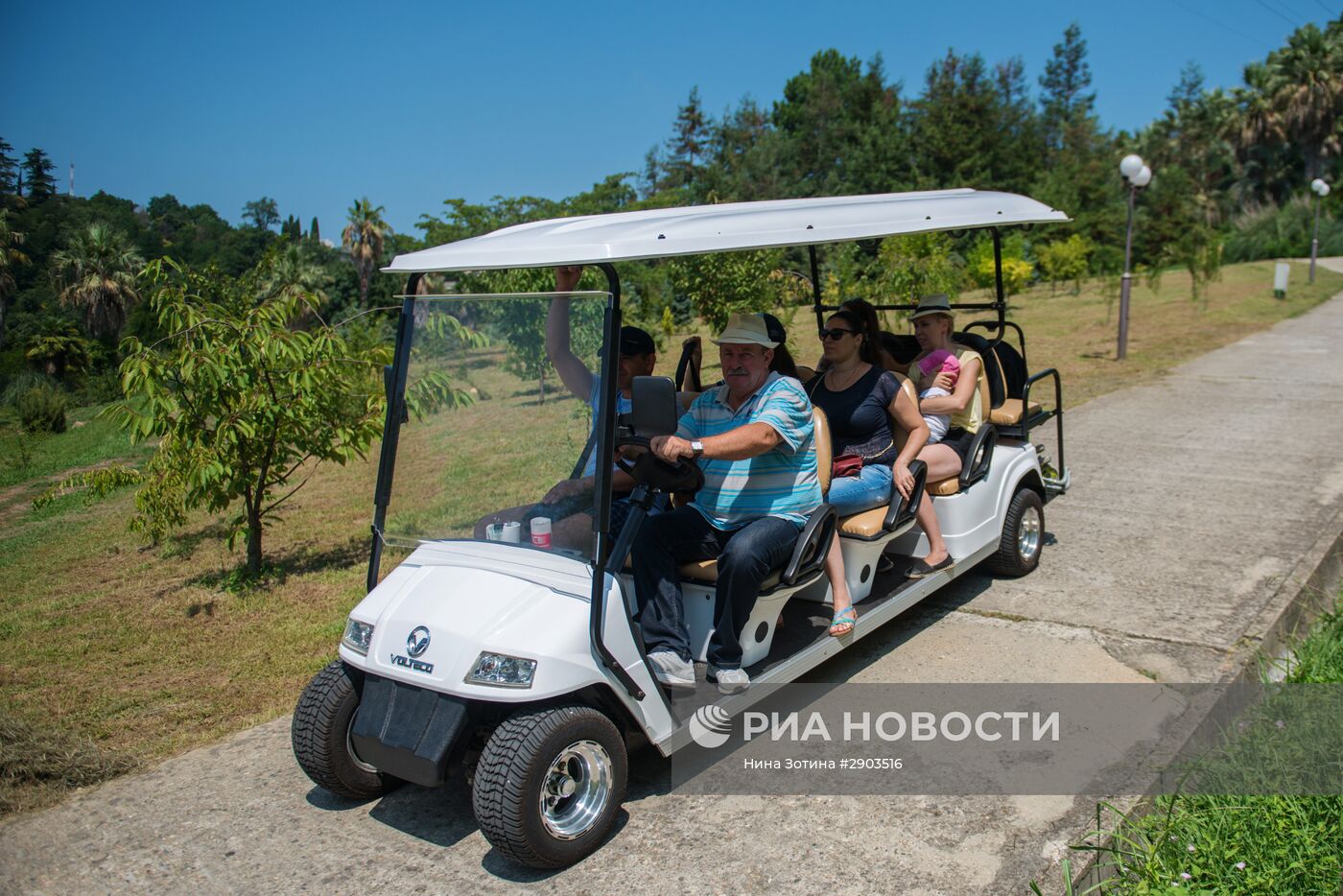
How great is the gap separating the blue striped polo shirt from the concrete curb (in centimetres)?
147

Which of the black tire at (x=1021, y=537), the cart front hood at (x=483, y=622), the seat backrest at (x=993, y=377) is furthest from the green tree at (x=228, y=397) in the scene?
the black tire at (x=1021, y=537)

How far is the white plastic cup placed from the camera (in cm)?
339

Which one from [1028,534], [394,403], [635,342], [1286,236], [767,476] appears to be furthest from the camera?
[1286,236]

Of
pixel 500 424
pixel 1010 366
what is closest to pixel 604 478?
pixel 500 424

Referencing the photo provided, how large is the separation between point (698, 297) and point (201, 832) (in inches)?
397

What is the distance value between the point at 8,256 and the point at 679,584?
488 inches

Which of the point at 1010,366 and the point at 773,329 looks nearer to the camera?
the point at 773,329

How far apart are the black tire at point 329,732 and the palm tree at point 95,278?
10061 mm

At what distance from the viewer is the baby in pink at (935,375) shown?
5.12 meters

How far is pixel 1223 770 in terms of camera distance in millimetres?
3410

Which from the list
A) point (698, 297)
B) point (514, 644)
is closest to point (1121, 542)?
point (514, 644)

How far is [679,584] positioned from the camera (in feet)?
12.0

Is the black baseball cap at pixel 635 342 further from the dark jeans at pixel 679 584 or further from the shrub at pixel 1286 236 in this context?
the shrub at pixel 1286 236

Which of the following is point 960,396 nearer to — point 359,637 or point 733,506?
point 733,506
